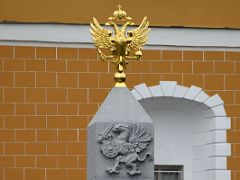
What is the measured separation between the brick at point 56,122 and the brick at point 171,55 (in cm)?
124

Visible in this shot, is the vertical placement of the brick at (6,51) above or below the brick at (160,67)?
above

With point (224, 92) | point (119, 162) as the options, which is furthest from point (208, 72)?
point (119, 162)

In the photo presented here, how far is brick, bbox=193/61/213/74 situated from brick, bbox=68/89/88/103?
1.20 m

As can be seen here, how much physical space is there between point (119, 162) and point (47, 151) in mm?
3783

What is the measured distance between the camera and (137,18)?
16.0 meters

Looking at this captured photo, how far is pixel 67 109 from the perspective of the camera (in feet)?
51.8

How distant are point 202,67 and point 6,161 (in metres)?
2.27

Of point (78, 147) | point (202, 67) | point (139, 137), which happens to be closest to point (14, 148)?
point (78, 147)

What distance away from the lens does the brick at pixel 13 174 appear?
15.6 m

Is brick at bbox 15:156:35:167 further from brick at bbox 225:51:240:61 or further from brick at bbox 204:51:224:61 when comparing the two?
brick at bbox 225:51:240:61

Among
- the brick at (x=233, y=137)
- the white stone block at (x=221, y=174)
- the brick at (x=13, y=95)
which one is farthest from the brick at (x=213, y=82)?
the brick at (x=13, y=95)

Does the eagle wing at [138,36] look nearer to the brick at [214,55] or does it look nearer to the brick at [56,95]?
the brick at [56,95]

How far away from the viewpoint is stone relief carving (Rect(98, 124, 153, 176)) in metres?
12.0

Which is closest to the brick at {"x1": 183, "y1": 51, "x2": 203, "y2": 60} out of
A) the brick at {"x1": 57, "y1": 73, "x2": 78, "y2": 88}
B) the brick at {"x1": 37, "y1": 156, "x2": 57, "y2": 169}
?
the brick at {"x1": 57, "y1": 73, "x2": 78, "y2": 88}
